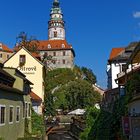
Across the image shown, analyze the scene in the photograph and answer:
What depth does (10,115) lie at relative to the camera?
27.9 meters

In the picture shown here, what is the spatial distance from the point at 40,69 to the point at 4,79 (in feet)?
71.1

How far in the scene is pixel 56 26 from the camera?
6988 inches

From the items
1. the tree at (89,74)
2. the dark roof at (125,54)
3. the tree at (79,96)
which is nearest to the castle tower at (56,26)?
the tree at (89,74)

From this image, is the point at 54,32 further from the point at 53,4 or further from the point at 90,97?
the point at 90,97

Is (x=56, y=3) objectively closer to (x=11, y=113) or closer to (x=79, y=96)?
(x=79, y=96)

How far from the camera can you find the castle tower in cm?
17562

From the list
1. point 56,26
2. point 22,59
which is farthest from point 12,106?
point 56,26

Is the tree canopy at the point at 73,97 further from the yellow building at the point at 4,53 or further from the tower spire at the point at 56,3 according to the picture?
the tower spire at the point at 56,3

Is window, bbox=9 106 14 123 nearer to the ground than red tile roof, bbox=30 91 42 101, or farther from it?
nearer to the ground

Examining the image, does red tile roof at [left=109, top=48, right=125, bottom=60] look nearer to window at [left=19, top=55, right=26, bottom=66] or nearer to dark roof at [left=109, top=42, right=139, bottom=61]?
dark roof at [left=109, top=42, right=139, bottom=61]

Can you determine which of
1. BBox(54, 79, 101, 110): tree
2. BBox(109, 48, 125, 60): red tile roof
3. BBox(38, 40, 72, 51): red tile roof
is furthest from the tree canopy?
BBox(38, 40, 72, 51): red tile roof

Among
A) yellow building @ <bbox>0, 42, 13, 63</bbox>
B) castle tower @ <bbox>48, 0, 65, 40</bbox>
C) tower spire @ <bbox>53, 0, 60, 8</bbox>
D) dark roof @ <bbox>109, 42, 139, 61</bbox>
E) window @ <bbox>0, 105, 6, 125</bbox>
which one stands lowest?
window @ <bbox>0, 105, 6, 125</bbox>

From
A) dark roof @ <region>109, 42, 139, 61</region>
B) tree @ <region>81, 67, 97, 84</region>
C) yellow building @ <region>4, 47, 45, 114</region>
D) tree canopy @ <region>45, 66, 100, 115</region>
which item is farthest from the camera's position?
tree @ <region>81, 67, 97, 84</region>

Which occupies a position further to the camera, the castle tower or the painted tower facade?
the castle tower
